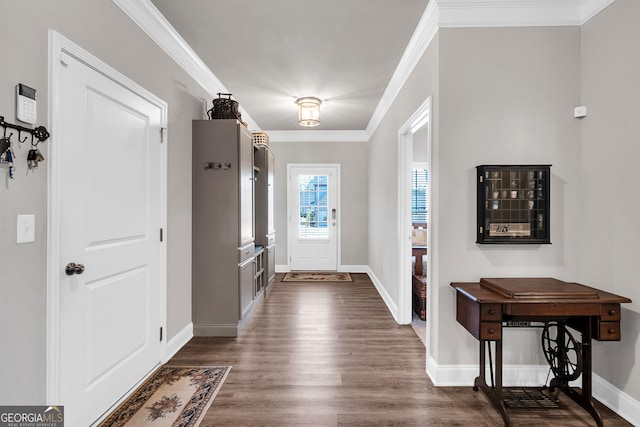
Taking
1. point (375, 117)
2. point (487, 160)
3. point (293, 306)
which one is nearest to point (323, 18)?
point (487, 160)

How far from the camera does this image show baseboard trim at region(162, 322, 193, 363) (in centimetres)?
276

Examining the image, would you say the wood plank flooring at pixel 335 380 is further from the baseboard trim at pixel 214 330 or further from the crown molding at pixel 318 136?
the crown molding at pixel 318 136

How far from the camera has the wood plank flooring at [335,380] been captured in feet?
6.54

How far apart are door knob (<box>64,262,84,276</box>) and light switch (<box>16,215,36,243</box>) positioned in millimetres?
254

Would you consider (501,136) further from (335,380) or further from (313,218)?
(313,218)

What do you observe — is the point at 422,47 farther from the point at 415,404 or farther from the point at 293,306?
the point at 293,306

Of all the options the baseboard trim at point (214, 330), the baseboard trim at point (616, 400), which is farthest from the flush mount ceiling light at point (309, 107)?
the baseboard trim at point (616, 400)

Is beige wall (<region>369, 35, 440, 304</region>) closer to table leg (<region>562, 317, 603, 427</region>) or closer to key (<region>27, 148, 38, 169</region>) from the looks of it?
table leg (<region>562, 317, 603, 427</region>)

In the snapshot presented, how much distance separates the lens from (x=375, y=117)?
16.5 feet

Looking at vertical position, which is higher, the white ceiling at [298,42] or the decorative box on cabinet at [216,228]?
the white ceiling at [298,42]

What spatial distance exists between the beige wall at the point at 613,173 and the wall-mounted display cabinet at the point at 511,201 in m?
0.27

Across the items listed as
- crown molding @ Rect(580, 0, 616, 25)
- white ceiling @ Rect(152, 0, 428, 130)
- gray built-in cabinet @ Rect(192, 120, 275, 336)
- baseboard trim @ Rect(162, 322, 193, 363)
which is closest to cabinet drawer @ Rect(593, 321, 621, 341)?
crown molding @ Rect(580, 0, 616, 25)

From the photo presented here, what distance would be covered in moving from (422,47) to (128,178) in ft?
7.97

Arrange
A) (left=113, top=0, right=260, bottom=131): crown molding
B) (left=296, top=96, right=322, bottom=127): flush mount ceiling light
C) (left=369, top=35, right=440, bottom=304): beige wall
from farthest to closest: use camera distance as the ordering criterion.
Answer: (left=296, top=96, right=322, bottom=127): flush mount ceiling light, (left=369, top=35, right=440, bottom=304): beige wall, (left=113, top=0, right=260, bottom=131): crown molding
